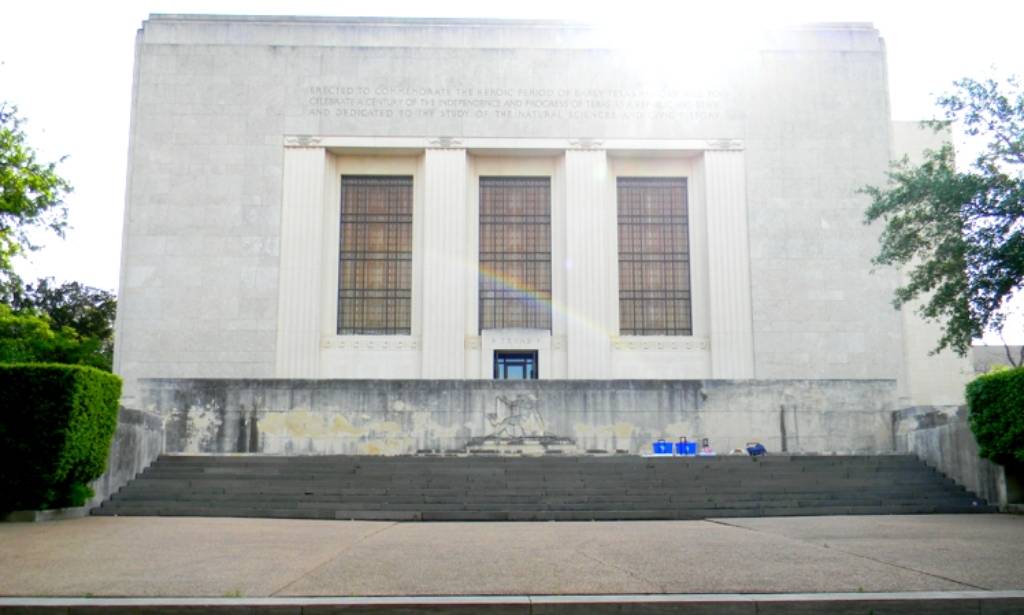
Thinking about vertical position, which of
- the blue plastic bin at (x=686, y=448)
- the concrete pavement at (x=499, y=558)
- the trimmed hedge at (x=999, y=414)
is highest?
the trimmed hedge at (x=999, y=414)

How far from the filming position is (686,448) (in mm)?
23188

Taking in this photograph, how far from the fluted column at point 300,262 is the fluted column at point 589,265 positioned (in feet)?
27.7

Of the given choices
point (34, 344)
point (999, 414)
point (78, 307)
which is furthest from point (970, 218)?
point (78, 307)

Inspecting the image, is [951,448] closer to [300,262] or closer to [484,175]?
[484,175]

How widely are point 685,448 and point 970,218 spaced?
8.25 meters

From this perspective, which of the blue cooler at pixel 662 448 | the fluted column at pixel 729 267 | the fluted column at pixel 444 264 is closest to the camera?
the blue cooler at pixel 662 448

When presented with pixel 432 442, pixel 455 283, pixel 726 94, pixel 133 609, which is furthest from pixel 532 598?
pixel 726 94

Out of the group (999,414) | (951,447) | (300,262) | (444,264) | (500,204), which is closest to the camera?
(999,414)

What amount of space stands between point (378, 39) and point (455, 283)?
9.39m

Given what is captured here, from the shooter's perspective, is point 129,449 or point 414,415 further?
point 414,415

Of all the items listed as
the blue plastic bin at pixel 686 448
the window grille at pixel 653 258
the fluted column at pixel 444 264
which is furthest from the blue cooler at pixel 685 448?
the fluted column at pixel 444 264

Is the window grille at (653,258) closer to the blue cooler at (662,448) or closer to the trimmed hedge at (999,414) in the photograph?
the blue cooler at (662,448)

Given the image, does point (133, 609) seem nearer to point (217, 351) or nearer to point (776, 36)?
point (217, 351)

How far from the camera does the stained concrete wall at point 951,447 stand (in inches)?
704
